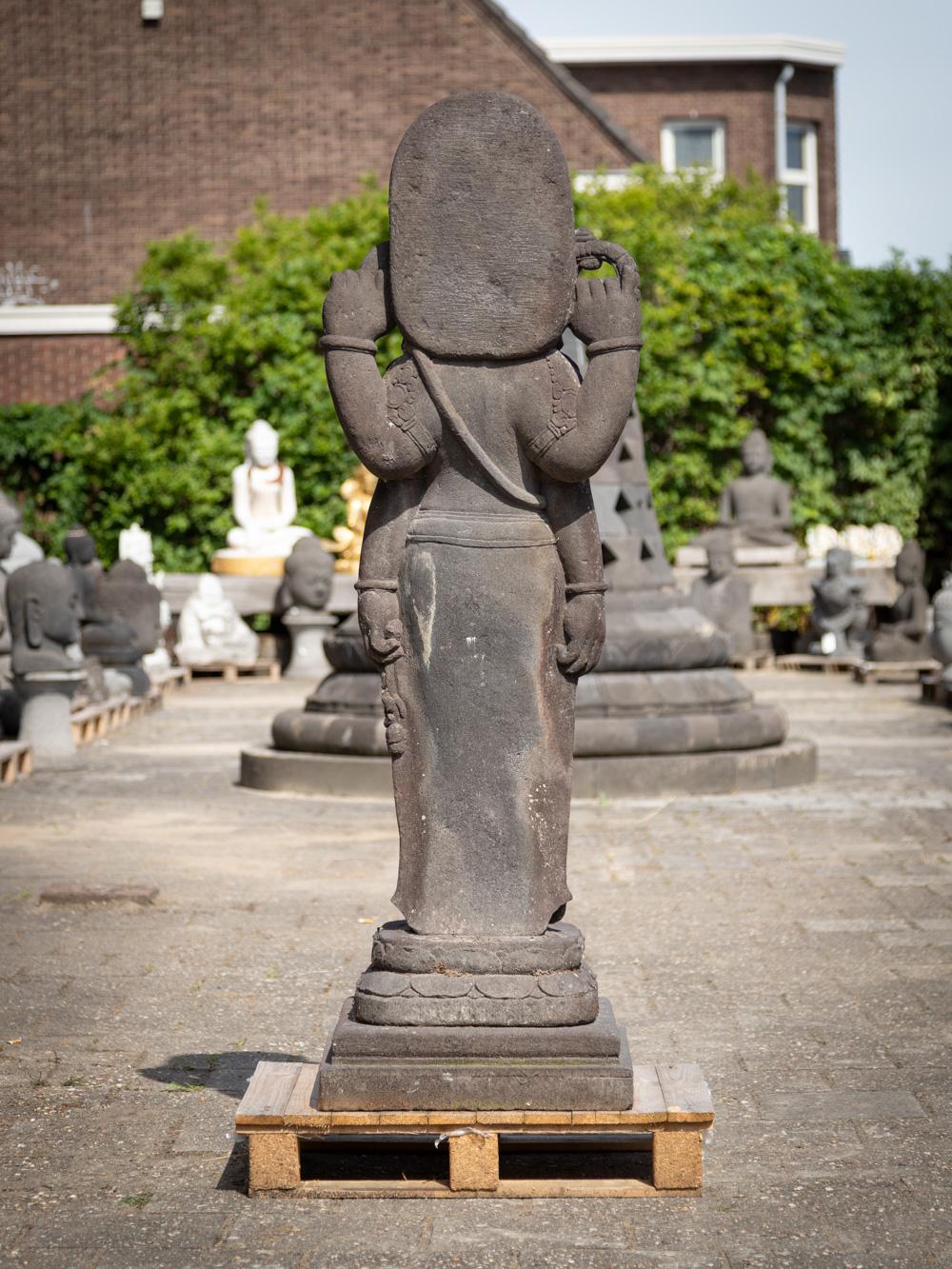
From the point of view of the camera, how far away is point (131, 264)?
31.0m

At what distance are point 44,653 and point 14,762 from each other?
95 centimetres

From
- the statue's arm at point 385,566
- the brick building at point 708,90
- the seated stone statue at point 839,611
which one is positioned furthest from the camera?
the brick building at point 708,90

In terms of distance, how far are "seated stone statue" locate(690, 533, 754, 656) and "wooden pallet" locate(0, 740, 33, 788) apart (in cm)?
1086

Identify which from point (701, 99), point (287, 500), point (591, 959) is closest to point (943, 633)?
point (287, 500)

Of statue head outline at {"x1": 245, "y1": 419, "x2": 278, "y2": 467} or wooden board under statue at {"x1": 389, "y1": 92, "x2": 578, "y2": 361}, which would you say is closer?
wooden board under statue at {"x1": 389, "y1": 92, "x2": 578, "y2": 361}

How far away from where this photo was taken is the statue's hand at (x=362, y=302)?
15.9 ft

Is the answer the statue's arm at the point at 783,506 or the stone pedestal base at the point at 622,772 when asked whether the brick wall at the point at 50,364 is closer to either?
the statue's arm at the point at 783,506

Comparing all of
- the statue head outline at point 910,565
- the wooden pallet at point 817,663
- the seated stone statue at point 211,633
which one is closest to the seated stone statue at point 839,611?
the wooden pallet at point 817,663

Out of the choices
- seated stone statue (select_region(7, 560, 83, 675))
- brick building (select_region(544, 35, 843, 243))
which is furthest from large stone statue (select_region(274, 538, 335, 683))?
brick building (select_region(544, 35, 843, 243))

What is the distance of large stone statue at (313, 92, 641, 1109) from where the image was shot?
479cm

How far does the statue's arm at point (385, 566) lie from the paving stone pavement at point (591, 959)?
1330 mm

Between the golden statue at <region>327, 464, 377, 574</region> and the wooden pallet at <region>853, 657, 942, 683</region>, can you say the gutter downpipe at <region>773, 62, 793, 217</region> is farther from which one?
the wooden pallet at <region>853, 657, 942, 683</region>

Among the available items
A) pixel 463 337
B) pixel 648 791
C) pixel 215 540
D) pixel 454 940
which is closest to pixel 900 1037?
pixel 454 940

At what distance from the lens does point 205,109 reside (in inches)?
1227
